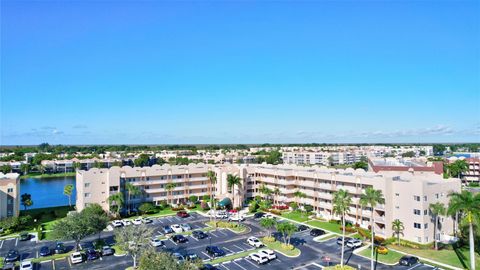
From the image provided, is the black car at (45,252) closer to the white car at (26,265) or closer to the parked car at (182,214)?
the white car at (26,265)

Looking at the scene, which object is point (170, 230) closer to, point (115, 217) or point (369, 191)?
point (115, 217)

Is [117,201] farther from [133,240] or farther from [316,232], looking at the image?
[316,232]

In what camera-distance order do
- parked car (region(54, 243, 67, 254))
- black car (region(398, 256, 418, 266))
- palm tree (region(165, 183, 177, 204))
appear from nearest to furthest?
black car (region(398, 256, 418, 266)) < parked car (region(54, 243, 67, 254)) < palm tree (region(165, 183, 177, 204))

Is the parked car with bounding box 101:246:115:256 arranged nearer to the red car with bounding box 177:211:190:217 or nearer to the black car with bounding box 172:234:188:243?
the black car with bounding box 172:234:188:243

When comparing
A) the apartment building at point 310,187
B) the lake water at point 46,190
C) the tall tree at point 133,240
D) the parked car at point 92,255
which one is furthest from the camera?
the lake water at point 46,190

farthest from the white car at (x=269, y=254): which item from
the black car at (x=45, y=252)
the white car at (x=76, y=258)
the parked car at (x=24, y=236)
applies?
the parked car at (x=24, y=236)

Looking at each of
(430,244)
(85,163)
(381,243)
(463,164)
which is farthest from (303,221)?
(85,163)

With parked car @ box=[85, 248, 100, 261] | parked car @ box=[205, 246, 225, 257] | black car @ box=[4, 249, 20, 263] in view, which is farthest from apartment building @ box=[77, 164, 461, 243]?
parked car @ box=[205, 246, 225, 257]
